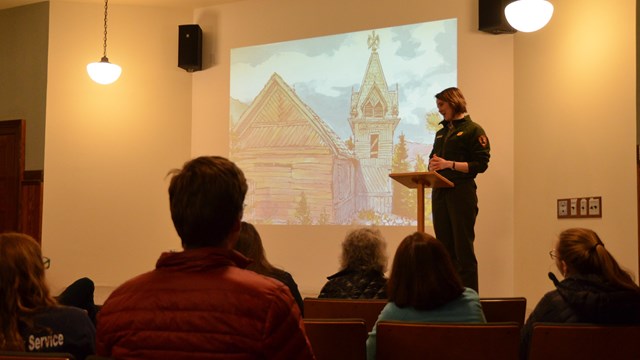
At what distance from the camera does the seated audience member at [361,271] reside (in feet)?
10.5

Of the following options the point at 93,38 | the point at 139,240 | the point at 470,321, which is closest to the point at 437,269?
the point at 470,321

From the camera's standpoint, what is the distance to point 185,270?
1.36 meters

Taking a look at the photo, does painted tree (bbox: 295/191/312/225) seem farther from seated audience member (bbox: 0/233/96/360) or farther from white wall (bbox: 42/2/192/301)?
seated audience member (bbox: 0/233/96/360)

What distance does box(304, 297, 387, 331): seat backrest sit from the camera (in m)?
2.80

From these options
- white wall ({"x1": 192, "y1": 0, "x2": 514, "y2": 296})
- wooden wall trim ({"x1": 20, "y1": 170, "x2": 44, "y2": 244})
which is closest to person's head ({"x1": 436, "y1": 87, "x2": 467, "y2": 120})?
white wall ({"x1": 192, "y1": 0, "x2": 514, "y2": 296})

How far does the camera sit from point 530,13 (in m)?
4.86

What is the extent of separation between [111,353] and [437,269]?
123cm

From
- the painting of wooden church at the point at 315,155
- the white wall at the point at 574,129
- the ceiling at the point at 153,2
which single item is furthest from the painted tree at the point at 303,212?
the ceiling at the point at 153,2

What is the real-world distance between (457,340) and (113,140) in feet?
19.8

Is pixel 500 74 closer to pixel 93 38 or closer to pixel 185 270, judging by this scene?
pixel 93 38

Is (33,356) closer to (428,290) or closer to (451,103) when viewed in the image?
(428,290)

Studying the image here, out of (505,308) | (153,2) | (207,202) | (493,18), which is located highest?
(153,2)

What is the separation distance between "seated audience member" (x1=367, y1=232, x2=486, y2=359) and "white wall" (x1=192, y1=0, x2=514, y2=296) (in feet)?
11.5

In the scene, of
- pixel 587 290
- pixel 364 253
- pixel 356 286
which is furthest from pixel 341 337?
pixel 364 253
